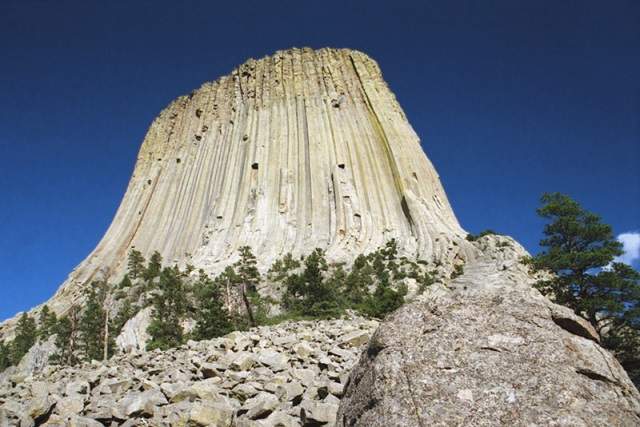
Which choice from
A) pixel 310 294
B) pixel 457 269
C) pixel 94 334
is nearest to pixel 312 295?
pixel 310 294

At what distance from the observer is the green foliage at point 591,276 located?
16500 millimetres

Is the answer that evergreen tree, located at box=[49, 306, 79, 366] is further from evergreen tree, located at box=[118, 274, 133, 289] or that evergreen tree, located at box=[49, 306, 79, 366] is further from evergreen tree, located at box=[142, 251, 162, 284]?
evergreen tree, located at box=[118, 274, 133, 289]

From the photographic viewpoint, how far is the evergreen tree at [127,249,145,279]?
50.1 m

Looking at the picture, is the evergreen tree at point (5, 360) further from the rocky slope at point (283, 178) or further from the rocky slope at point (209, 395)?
the rocky slope at point (209, 395)

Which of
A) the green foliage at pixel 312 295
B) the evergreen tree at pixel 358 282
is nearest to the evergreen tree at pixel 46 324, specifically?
the green foliage at pixel 312 295

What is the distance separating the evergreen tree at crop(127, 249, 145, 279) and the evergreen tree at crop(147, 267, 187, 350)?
11.9 m

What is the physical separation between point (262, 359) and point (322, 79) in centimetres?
5811

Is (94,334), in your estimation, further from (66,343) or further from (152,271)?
(152,271)

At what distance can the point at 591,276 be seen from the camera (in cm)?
1755

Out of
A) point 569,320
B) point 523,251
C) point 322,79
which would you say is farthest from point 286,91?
point 569,320

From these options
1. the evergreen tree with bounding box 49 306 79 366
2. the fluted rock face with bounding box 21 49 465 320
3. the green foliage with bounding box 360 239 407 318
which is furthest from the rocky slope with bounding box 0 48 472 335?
the evergreen tree with bounding box 49 306 79 366

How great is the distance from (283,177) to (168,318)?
25892 millimetres

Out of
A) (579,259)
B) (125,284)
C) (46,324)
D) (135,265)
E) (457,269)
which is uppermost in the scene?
(135,265)

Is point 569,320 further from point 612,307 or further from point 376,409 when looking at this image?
point 612,307
